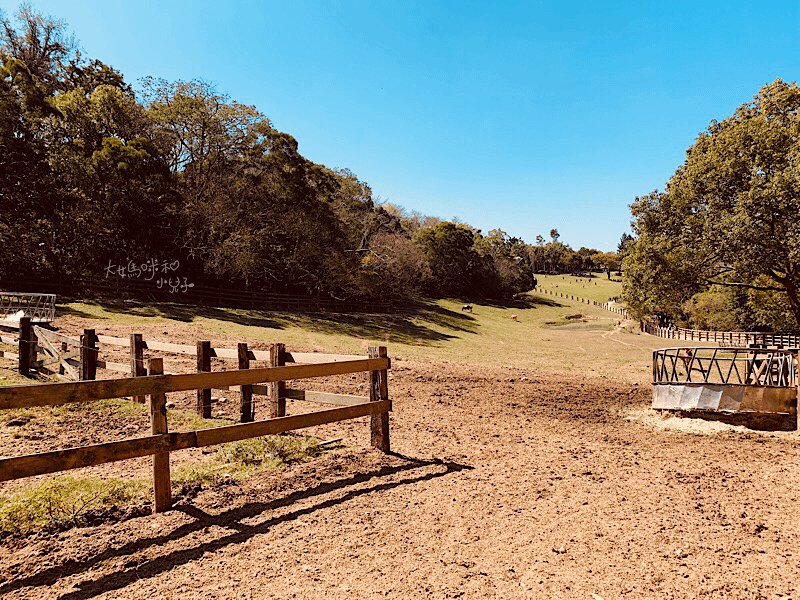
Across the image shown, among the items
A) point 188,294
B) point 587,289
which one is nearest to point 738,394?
point 188,294

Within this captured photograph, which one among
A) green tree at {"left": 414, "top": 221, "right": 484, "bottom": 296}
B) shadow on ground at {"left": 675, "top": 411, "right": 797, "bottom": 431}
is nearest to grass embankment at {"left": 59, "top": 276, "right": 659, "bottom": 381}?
shadow on ground at {"left": 675, "top": 411, "right": 797, "bottom": 431}

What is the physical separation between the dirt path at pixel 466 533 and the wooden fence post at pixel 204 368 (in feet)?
9.12

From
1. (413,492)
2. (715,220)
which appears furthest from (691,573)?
(715,220)

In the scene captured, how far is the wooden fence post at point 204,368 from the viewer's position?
26.1 ft

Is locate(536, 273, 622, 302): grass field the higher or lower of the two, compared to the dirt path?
higher

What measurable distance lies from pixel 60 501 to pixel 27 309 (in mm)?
17352

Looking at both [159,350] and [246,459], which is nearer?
[246,459]

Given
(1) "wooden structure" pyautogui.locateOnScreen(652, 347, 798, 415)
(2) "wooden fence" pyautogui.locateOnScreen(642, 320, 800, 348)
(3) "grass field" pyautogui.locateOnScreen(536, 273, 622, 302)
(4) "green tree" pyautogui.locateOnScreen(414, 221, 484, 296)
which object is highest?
(4) "green tree" pyautogui.locateOnScreen(414, 221, 484, 296)

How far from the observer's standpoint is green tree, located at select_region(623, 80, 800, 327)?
51.2 feet

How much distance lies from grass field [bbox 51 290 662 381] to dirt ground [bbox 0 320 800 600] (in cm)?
1110

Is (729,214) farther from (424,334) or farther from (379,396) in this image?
(424,334)

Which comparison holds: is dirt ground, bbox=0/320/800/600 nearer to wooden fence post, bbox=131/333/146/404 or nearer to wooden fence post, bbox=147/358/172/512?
wooden fence post, bbox=147/358/172/512

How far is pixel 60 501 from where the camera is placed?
4.86 metres

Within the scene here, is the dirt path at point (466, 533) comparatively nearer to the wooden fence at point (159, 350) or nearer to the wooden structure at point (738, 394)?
the wooden structure at point (738, 394)
